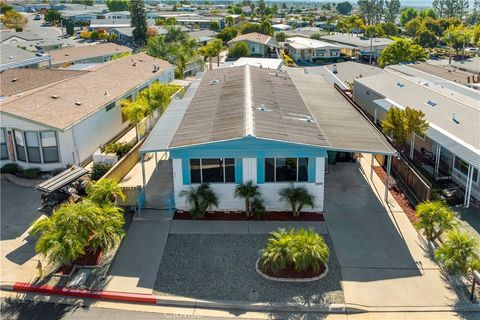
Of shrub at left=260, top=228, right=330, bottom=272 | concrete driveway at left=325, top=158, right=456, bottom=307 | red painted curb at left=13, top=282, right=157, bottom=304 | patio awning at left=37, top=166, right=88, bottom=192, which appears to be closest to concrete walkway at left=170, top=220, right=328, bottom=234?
concrete driveway at left=325, top=158, right=456, bottom=307

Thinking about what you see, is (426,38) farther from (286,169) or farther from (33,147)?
(33,147)

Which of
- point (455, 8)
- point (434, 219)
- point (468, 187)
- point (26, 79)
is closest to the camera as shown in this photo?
point (434, 219)

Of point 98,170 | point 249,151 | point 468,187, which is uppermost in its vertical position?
point 249,151

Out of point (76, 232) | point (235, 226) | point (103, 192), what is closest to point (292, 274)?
point (235, 226)

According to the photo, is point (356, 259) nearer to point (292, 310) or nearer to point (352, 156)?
point (292, 310)

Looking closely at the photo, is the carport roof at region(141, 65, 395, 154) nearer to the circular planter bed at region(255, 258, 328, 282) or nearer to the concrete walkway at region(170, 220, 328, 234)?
the concrete walkway at region(170, 220, 328, 234)
